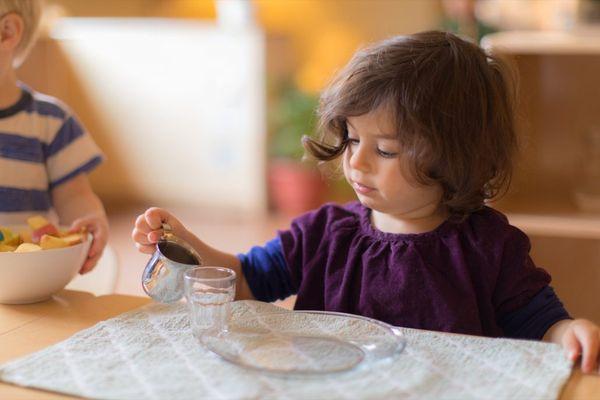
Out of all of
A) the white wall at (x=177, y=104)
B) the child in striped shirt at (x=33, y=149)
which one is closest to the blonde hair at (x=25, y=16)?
the child in striped shirt at (x=33, y=149)

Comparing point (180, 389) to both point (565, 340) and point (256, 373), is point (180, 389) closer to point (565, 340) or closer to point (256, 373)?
point (256, 373)

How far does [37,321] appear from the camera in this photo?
39.8 inches

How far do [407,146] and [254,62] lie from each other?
2952mm

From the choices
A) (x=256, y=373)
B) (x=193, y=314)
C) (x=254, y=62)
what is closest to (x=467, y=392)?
(x=256, y=373)

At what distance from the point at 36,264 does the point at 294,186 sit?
298 cm

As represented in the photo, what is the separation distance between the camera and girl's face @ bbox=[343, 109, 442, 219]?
105 centimetres

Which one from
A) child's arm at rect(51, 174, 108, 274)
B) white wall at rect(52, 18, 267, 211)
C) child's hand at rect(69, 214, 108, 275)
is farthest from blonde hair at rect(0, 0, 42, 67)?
white wall at rect(52, 18, 267, 211)

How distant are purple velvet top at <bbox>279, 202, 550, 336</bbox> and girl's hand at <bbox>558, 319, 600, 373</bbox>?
0.14 metres

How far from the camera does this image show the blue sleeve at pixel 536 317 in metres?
1.05

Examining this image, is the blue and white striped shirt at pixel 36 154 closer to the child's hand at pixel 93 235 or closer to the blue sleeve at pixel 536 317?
the child's hand at pixel 93 235

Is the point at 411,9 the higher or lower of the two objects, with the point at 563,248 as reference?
higher

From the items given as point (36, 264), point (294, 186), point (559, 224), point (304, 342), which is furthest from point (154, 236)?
point (294, 186)

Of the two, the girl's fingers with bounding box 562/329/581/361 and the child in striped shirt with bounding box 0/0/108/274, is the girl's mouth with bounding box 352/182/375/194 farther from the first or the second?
the child in striped shirt with bounding box 0/0/108/274

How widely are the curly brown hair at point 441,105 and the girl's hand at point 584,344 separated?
0.23m
